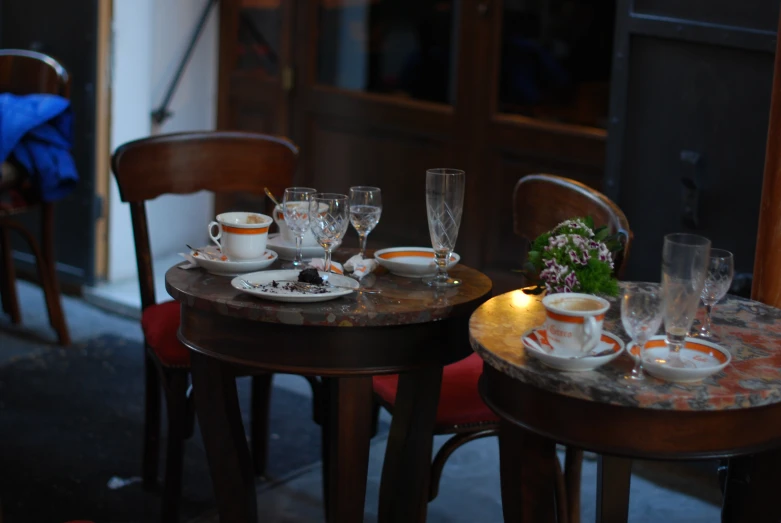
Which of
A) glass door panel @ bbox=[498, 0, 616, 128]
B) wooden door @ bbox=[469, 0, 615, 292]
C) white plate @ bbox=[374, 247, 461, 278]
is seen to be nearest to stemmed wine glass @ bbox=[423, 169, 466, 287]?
white plate @ bbox=[374, 247, 461, 278]

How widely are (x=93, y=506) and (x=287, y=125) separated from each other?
2321 mm

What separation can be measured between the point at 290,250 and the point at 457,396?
46cm

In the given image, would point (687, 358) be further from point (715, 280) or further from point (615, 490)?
point (615, 490)

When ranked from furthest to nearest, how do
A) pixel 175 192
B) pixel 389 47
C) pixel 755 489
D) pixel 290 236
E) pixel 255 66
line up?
1. pixel 255 66
2. pixel 389 47
3. pixel 175 192
4. pixel 290 236
5. pixel 755 489

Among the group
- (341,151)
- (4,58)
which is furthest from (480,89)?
(4,58)

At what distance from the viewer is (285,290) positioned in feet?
6.19

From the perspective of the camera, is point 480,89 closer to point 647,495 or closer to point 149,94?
point 149,94

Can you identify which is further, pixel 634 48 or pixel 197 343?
pixel 634 48

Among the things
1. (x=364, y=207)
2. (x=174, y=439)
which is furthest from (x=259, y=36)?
(x=364, y=207)

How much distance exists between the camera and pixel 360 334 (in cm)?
181

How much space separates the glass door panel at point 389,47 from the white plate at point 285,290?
2.28 m

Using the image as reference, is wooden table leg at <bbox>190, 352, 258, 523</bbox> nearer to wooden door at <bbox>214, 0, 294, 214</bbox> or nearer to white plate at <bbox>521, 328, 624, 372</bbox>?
white plate at <bbox>521, 328, 624, 372</bbox>

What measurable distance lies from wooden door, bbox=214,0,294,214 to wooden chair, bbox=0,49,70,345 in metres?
1.04

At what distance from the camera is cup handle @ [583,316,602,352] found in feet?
5.12
